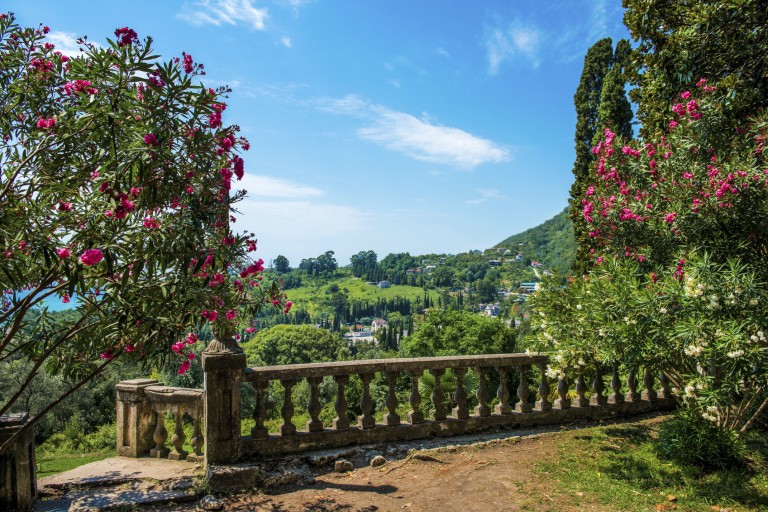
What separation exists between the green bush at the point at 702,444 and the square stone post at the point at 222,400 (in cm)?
493

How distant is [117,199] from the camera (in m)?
3.28

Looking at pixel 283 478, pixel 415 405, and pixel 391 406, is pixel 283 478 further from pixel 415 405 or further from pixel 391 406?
pixel 415 405

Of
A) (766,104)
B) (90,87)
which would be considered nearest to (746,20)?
(766,104)

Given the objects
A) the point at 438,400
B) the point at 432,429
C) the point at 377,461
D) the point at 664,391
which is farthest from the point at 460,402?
the point at 664,391

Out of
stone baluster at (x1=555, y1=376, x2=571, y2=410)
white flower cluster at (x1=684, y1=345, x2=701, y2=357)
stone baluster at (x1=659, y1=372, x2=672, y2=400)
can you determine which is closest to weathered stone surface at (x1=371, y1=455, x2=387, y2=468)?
stone baluster at (x1=555, y1=376, x2=571, y2=410)

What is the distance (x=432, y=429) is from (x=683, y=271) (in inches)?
142

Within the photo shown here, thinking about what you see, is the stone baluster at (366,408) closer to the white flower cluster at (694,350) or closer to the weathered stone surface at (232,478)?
the weathered stone surface at (232,478)

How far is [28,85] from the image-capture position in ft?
13.7

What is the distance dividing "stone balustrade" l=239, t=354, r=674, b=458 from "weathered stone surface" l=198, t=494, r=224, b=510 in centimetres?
73

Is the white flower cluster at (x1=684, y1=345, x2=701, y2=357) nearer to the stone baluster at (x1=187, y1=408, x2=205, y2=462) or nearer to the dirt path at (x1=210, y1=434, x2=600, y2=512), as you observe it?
the dirt path at (x1=210, y1=434, x2=600, y2=512)

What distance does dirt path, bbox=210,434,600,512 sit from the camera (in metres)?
4.62

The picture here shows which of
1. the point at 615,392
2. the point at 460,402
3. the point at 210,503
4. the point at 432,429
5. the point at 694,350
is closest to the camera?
the point at 694,350

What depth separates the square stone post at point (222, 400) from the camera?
5.25m

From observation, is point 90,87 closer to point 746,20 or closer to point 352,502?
point 352,502
